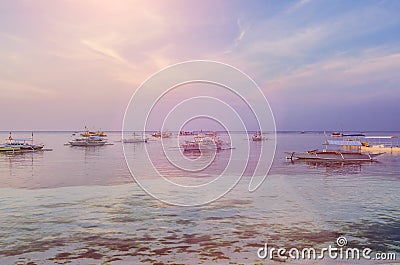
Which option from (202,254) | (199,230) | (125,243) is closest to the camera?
(202,254)

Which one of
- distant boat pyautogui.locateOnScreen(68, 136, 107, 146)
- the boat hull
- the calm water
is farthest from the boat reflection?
distant boat pyautogui.locateOnScreen(68, 136, 107, 146)

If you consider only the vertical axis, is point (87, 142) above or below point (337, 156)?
above

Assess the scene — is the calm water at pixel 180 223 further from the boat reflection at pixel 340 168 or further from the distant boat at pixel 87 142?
the distant boat at pixel 87 142

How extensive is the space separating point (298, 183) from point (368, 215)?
1170cm

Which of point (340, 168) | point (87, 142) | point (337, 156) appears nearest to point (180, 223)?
point (340, 168)

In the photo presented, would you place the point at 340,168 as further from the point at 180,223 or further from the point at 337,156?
the point at 180,223

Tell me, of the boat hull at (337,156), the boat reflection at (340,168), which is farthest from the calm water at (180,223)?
the boat hull at (337,156)

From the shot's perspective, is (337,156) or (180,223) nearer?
(180,223)

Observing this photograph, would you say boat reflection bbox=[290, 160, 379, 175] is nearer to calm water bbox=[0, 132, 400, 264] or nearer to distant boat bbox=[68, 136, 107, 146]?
calm water bbox=[0, 132, 400, 264]

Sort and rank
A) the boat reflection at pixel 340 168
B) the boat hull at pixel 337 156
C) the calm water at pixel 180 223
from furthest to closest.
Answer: the boat hull at pixel 337 156, the boat reflection at pixel 340 168, the calm water at pixel 180 223

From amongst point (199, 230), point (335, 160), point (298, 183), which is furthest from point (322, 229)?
point (335, 160)

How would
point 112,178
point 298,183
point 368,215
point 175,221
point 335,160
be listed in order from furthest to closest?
point 335,160 < point 112,178 < point 298,183 < point 368,215 < point 175,221

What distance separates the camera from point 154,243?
12.8 m

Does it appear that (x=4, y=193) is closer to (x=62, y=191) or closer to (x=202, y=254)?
(x=62, y=191)
